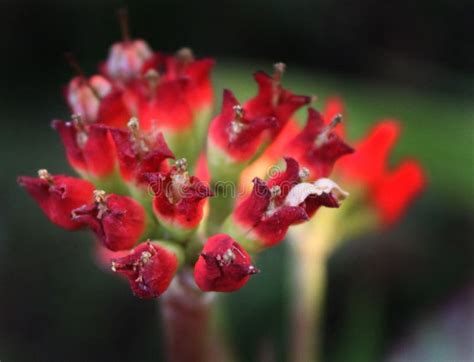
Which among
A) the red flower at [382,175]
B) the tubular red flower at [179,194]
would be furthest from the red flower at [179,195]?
the red flower at [382,175]

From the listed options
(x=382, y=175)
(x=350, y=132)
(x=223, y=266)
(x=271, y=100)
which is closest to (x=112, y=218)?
(x=223, y=266)

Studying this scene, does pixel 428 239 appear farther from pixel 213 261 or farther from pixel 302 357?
pixel 213 261

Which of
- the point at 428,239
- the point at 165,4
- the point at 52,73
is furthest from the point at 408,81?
the point at 52,73

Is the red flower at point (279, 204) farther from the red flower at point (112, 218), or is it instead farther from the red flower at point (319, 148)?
the red flower at point (112, 218)

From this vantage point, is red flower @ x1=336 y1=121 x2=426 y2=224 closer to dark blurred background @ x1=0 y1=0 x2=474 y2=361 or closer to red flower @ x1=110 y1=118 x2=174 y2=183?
dark blurred background @ x1=0 y1=0 x2=474 y2=361

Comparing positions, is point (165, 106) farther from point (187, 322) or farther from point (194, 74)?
point (187, 322)

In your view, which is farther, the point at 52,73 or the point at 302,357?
the point at 52,73
